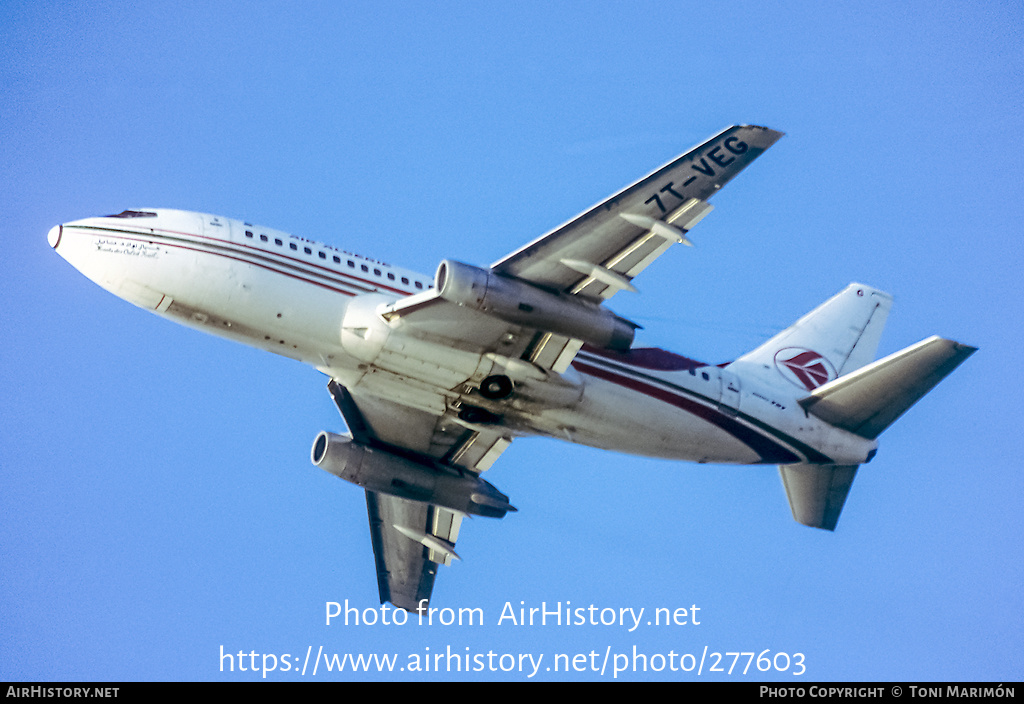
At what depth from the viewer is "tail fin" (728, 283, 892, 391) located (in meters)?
37.4

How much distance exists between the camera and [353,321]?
30.4m

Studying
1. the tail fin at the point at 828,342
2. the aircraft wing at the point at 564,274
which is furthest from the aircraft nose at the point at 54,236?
the tail fin at the point at 828,342

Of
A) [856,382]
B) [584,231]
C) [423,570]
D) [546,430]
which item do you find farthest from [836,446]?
[423,570]

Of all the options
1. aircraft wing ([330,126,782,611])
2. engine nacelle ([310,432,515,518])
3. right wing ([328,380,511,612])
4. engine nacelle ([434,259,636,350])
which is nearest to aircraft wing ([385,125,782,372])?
aircraft wing ([330,126,782,611])

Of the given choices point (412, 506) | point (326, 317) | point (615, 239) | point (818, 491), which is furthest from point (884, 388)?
point (326, 317)

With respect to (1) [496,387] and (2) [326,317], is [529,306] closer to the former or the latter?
(1) [496,387]

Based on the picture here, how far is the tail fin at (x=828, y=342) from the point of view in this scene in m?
37.4

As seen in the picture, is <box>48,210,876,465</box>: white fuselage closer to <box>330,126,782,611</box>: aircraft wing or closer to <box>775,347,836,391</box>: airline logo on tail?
<box>330,126,782,611</box>: aircraft wing

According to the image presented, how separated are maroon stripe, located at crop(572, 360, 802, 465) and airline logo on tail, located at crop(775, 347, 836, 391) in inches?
108

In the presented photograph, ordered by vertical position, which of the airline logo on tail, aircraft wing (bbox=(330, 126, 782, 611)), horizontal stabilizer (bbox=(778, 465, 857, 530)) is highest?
the airline logo on tail

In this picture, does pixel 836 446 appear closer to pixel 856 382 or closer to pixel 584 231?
pixel 856 382

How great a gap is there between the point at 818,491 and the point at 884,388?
4.11m

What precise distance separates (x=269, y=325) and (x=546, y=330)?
23.2ft

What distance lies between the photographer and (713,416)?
33875 millimetres
